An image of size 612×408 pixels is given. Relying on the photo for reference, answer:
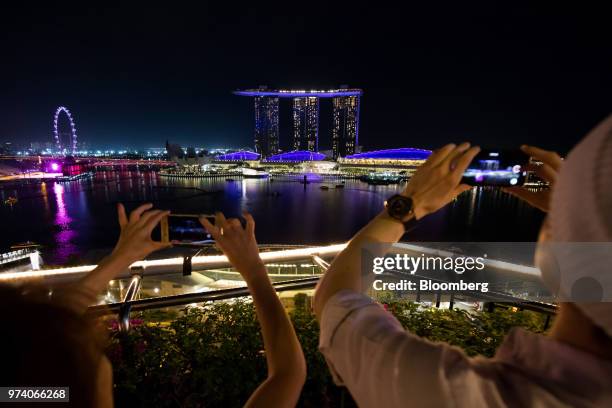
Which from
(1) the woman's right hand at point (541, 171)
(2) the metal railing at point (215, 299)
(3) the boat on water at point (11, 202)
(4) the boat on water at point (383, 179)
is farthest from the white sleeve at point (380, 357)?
(4) the boat on water at point (383, 179)

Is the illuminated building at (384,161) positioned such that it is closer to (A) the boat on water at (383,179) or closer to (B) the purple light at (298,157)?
(A) the boat on water at (383,179)

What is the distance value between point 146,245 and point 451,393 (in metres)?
0.76

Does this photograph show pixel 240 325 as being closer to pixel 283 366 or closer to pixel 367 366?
pixel 283 366

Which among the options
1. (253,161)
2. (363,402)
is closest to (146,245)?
(363,402)

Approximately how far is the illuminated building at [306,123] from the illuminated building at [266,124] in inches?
191

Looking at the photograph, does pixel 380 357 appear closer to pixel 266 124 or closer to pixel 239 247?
pixel 239 247

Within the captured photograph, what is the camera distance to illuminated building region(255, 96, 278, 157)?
235 feet

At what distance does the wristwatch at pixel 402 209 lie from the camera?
0.55m

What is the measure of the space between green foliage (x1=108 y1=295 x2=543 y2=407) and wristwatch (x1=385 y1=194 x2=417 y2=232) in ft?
2.39

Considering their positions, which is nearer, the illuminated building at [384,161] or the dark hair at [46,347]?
the dark hair at [46,347]

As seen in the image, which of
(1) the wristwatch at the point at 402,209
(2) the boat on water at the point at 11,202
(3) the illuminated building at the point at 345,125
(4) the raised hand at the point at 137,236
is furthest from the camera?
(3) the illuminated building at the point at 345,125

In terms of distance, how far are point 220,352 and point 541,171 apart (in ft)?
3.53

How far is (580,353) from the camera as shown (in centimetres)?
27

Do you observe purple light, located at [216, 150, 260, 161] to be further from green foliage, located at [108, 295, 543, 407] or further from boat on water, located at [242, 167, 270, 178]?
green foliage, located at [108, 295, 543, 407]
